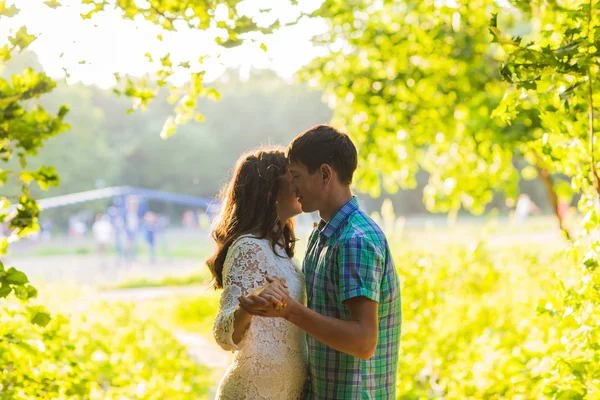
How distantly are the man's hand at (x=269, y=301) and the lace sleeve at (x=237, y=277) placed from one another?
280 mm

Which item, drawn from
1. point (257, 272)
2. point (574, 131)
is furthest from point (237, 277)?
point (574, 131)

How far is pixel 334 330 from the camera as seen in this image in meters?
1.78

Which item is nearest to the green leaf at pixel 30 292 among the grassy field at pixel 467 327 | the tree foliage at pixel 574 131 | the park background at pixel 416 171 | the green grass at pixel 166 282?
the park background at pixel 416 171

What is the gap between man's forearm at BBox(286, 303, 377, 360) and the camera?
177 cm

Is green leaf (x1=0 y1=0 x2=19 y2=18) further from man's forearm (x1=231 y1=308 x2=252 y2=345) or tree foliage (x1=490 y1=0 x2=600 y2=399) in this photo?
tree foliage (x1=490 y1=0 x2=600 y2=399)

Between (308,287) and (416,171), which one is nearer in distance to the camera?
(308,287)

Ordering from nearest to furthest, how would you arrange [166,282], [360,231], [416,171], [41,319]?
[360,231], [41,319], [416,171], [166,282]

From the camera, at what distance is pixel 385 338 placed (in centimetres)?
201

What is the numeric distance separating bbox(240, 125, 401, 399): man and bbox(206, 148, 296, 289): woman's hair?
0.17 meters

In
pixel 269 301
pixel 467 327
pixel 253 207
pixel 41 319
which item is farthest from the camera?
pixel 467 327

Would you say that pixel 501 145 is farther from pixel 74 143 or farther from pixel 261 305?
pixel 74 143

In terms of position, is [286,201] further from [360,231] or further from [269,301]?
[269,301]

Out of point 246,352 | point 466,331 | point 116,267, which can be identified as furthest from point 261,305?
point 116,267

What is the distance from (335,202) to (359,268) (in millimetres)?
248
